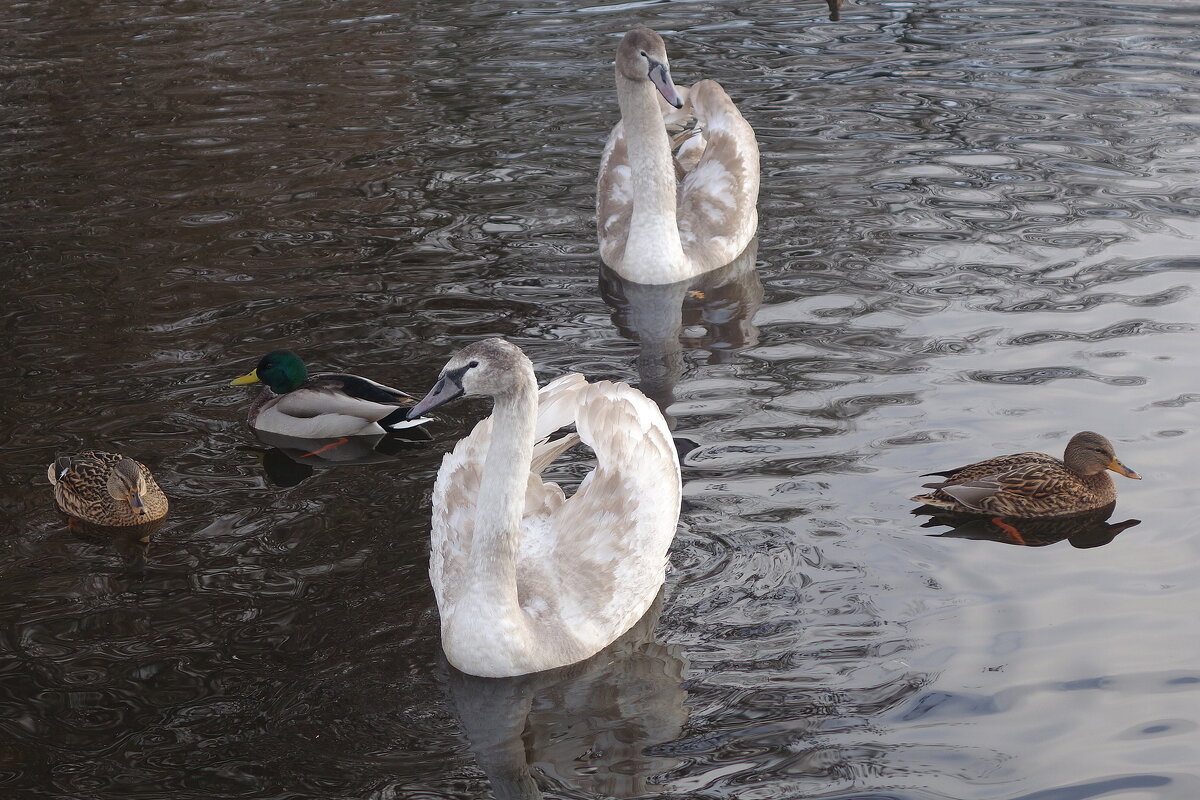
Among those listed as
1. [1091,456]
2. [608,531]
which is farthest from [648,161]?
[608,531]

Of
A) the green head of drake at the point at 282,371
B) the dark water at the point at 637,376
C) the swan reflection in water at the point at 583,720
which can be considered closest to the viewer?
the swan reflection in water at the point at 583,720

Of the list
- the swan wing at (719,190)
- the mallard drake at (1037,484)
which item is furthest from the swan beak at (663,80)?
the mallard drake at (1037,484)

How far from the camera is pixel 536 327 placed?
9.92m

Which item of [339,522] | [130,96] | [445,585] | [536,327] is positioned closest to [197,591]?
[339,522]

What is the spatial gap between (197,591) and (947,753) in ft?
12.0

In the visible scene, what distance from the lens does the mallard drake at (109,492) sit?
755cm

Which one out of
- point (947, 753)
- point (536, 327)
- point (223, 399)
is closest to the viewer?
point (947, 753)

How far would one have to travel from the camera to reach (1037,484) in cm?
739

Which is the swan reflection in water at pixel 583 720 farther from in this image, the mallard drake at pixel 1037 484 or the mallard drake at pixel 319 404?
the mallard drake at pixel 319 404

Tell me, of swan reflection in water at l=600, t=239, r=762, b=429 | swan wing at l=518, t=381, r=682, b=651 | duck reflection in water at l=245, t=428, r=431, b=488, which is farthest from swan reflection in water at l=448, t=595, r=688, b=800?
swan reflection in water at l=600, t=239, r=762, b=429

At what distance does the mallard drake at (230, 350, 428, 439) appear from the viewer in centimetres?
855

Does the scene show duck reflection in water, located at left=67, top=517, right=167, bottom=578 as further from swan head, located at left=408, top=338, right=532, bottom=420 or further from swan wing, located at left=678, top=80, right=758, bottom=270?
swan wing, located at left=678, top=80, right=758, bottom=270

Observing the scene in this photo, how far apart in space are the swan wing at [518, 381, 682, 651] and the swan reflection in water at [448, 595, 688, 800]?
0.58 ft

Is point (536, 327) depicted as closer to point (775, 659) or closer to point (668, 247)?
point (668, 247)
